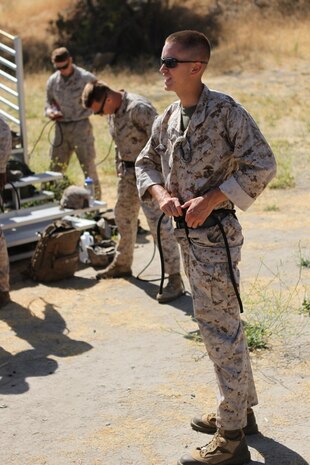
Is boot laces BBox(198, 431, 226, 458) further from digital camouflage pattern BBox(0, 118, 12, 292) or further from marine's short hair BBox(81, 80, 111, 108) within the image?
marine's short hair BBox(81, 80, 111, 108)

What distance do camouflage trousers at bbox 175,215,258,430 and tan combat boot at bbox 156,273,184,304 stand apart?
2.91 m

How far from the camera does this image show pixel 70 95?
10.4m

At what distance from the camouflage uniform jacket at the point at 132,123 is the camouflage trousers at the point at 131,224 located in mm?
199

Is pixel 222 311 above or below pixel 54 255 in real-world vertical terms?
above

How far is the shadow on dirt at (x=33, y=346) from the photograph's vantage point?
19.3 feet

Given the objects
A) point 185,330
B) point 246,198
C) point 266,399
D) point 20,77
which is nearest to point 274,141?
point 20,77

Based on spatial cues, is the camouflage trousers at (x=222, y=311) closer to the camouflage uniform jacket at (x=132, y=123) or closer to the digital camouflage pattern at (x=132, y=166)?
the digital camouflage pattern at (x=132, y=166)

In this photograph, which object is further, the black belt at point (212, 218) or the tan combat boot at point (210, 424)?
the tan combat boot at point (210, 424)

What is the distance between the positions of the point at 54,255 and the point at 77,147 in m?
2.75

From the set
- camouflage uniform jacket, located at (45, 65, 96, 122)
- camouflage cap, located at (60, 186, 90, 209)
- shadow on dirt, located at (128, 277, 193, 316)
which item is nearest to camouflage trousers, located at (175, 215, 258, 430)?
shadow on dirt, located at (128, 277, 193, 316)

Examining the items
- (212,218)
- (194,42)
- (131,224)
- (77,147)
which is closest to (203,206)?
(212,218)

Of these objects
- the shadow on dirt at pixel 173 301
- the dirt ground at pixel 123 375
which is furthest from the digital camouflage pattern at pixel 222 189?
the shadow on dirt at pixel 173 301

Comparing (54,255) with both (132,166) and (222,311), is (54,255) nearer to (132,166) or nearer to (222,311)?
(132,166)

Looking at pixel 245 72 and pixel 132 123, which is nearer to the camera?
pixel 132 123
